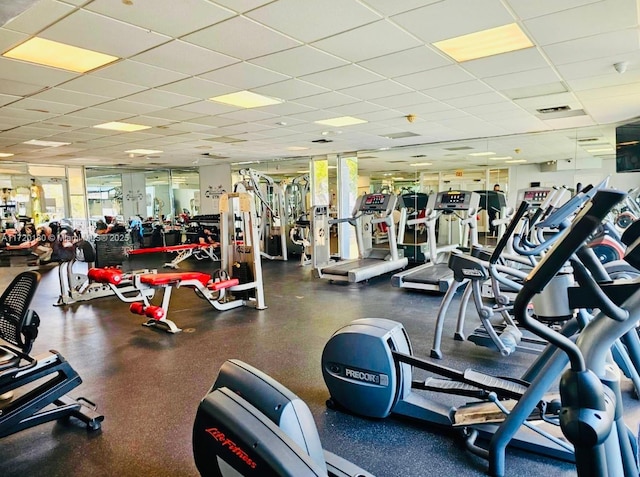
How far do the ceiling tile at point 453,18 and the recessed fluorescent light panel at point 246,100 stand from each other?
6.79 ft

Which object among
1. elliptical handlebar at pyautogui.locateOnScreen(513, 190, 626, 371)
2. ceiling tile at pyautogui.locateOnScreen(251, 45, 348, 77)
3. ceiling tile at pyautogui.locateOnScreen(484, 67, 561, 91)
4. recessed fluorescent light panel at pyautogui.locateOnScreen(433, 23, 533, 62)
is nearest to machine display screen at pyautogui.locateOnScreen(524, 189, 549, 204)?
ceiling tile at pyautogui.locateOnScreen(484, 67, 561, 91)

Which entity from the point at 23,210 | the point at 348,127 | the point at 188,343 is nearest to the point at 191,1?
the point at 188,343

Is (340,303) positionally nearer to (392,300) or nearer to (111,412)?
(392,300)

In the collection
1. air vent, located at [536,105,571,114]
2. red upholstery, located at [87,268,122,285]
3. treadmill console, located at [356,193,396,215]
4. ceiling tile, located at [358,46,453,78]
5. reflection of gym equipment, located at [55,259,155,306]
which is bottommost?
reflection of gym equipment, located at [55,259,155,306]

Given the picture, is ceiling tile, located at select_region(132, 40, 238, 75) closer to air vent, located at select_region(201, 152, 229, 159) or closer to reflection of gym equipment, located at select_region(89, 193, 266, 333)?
reflection of gym equipment, located at select_region(89, 193, 266, 333)

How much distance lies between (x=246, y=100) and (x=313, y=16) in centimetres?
222

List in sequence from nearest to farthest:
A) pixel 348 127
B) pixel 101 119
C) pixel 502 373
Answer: pixel 502 373
pixel 101 119
pixel 348 127

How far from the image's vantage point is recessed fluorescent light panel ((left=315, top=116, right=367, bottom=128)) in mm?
5609

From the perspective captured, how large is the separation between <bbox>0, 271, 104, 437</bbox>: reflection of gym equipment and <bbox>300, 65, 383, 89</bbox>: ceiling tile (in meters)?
2.68

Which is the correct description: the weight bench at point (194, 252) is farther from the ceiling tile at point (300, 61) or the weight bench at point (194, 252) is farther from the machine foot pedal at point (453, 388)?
the machine foot pedal at point (453, 388)

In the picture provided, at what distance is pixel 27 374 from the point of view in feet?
7.73

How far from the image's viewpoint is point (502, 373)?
124 inches

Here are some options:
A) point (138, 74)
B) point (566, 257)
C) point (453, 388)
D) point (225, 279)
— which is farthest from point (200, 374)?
point (566, 257)

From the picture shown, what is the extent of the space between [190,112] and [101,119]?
4.25 ft
